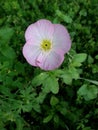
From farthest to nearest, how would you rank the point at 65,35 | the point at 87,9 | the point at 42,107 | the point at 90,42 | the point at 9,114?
1. the point at 87,9
2. the point at 90,42
3. the point at 42,107
4. the point at 9,114
5. the point at 65,35

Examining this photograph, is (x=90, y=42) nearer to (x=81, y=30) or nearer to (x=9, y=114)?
(x=81, y=30)

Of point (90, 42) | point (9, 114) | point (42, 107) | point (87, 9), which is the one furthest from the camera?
point (87, 9)

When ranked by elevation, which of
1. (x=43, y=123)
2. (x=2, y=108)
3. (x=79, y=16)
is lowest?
(x=43, y=123)

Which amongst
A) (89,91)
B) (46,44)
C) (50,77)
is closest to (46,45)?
(46,44)

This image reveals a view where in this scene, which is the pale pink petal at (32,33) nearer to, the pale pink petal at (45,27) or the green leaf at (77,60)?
the pale pink petal at (45,27)

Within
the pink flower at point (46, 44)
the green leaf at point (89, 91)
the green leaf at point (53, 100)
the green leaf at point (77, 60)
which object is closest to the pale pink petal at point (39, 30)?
the pink flower at point (46, 44)

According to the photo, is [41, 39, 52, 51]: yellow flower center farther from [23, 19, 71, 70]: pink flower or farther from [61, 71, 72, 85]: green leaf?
[61, 71, 72, 85]: green leaf

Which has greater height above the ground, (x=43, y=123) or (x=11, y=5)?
(x=11, y=5)

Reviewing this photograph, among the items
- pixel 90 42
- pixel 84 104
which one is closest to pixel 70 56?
pixel 84 104

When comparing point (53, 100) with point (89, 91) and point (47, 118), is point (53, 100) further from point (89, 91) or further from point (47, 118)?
point (89, 91)
